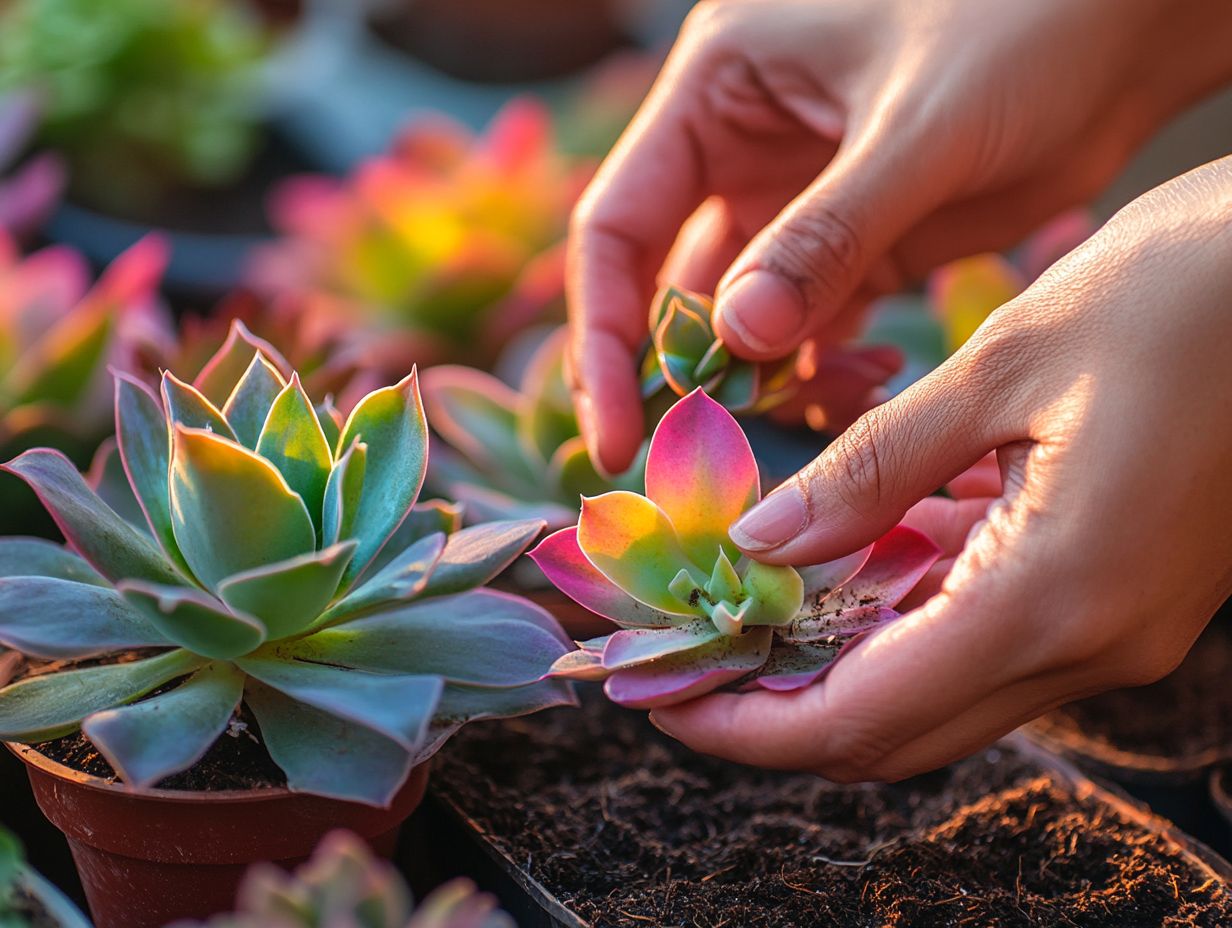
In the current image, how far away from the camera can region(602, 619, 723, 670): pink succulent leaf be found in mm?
718

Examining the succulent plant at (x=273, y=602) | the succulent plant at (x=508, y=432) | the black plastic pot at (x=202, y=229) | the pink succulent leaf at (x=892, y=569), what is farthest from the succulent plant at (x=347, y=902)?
the black plastic pot at (x=202, y=229)

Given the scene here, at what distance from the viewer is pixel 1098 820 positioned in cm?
91

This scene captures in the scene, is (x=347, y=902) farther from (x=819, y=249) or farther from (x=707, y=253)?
(x=707, y=253)

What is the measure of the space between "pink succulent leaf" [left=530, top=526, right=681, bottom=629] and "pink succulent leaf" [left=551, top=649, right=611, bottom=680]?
0.16 ft

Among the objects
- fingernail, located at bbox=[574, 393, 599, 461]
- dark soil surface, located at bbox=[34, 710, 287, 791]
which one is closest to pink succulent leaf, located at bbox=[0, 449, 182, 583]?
dark soil surface, located at bbox=[34, 710, 287, 791]

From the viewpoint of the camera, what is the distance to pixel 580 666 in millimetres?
730

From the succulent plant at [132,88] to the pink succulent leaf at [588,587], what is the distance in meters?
1.82

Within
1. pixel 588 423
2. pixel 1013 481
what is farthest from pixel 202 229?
pixel 1013 481

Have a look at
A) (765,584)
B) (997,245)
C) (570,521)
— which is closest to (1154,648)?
(765,584)

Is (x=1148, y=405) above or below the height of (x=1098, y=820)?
above

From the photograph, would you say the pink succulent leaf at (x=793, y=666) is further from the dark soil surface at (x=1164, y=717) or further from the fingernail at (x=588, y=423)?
the dark soil surface at (x=1164, y=717)

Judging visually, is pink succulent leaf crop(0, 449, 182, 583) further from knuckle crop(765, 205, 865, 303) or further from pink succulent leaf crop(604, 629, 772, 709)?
knuckle crop(765, 205, 865, 303)

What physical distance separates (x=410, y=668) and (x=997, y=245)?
817 millimetres

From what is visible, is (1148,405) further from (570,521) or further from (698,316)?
(570,521)
